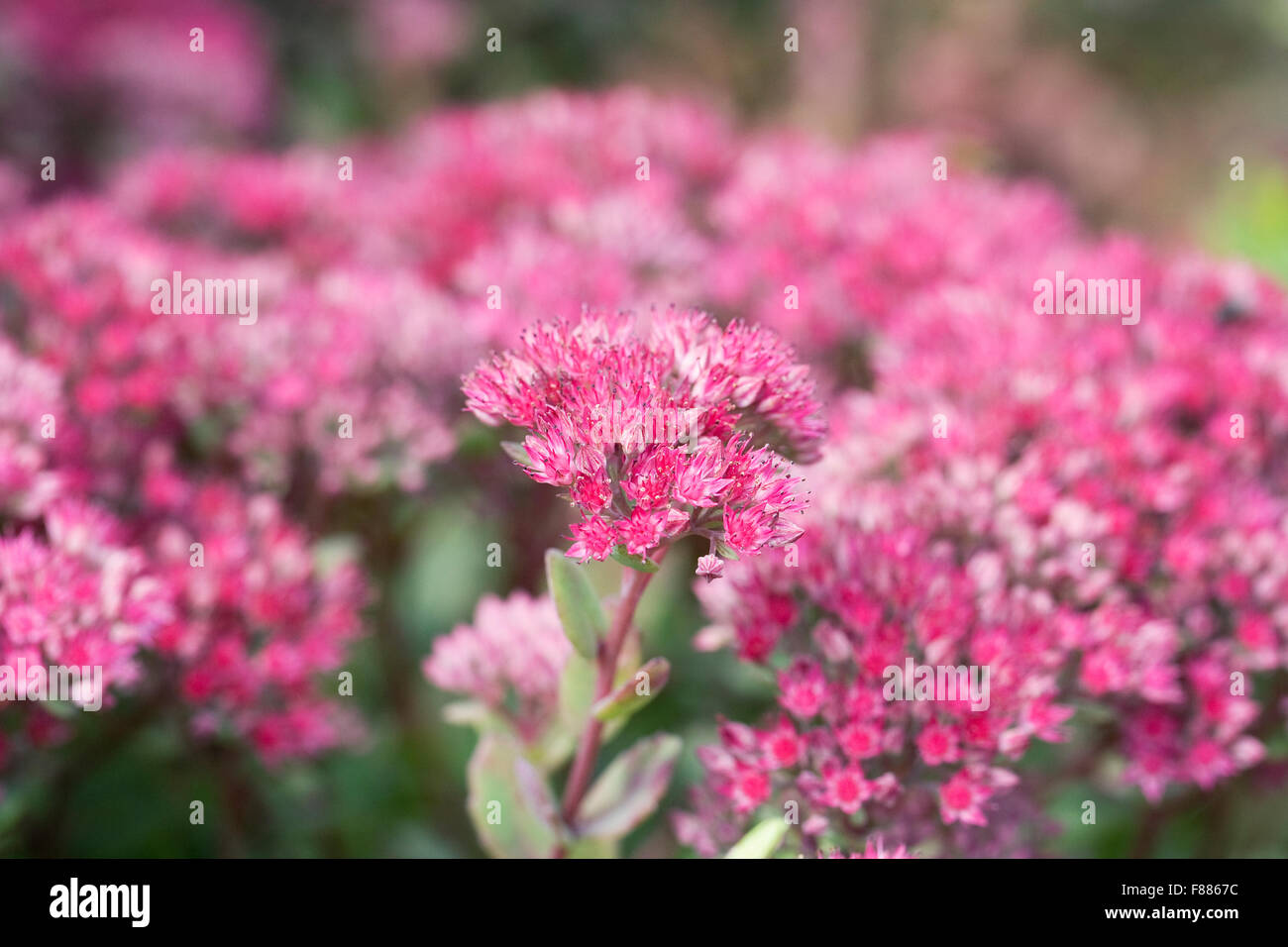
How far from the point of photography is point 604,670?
678mm

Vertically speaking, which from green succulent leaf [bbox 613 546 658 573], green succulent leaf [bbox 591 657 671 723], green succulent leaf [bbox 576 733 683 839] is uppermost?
green succulent leaf [bbox 613 546 658 573]

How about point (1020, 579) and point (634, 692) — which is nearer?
point (634, 692)

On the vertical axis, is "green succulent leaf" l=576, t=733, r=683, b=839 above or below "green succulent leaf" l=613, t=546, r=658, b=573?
below

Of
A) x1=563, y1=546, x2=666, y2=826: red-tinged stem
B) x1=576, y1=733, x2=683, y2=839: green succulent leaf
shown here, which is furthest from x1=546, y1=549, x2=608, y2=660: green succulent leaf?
x1=576, y1=733, x2=683, y2=839: green succulent leaf

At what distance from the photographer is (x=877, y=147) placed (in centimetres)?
151

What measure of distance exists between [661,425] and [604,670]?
0.56ft

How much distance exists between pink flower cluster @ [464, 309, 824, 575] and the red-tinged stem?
36mm

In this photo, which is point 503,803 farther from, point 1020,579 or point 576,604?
point 1020,579

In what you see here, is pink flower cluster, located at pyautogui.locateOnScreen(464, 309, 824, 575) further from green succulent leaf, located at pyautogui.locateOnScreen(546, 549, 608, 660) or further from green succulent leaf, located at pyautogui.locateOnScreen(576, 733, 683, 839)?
green succulent leaf, located at pyautogui.locateOnScreen(576, 733, 683, 839)

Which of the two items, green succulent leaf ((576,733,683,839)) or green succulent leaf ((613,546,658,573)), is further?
green succulent leaf ((576,733,683,839))

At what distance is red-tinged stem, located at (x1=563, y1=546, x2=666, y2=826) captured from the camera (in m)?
0.63

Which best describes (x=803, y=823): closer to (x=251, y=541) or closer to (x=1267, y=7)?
(x=251, y=541)

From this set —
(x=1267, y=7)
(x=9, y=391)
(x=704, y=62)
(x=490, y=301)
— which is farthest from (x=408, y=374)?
(x=1267, y=7)

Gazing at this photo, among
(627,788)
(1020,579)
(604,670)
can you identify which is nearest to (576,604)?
(604,670)
